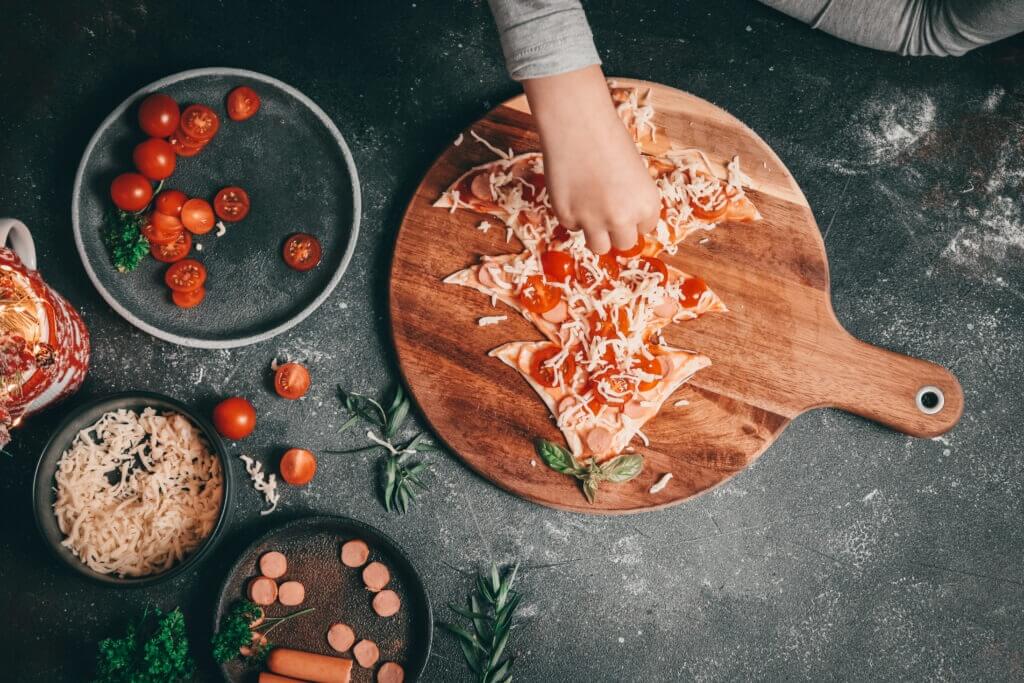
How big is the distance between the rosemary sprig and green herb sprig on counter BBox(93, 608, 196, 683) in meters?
0.75

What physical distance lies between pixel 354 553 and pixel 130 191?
1.23m

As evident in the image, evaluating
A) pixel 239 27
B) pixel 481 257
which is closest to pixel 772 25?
pixel 481 257

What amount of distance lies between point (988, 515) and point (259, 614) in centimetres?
227

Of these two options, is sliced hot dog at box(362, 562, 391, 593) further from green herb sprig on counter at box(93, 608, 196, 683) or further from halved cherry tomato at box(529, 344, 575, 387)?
halved cherry tomato at box(529, 344, 575, 387)

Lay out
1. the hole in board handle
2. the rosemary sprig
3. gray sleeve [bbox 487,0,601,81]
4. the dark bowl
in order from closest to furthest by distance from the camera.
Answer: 1. gray sleeve [bbox 487,0,601,81]
2. the dark bowl
3. the hole in board handle
4. the rosemary sprig

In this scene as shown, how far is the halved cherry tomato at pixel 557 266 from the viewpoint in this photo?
7.01ft

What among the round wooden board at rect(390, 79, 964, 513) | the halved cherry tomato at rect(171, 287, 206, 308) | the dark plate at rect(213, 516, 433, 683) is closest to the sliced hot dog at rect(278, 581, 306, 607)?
the dark plate at rect(213, 516, 433, 683)

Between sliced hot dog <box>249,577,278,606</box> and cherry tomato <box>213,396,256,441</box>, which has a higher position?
cherry tomato <box>213,396,256,441</box>

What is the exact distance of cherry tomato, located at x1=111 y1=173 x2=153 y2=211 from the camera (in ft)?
7.04

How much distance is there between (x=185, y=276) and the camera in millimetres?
2170

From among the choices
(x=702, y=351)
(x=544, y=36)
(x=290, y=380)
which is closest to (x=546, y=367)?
(x=702, y=351)

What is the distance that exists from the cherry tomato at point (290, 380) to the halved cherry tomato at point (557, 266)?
0.79 m

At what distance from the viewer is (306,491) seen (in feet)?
7.55

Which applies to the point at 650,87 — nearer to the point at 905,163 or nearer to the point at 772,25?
the point at 772,25
